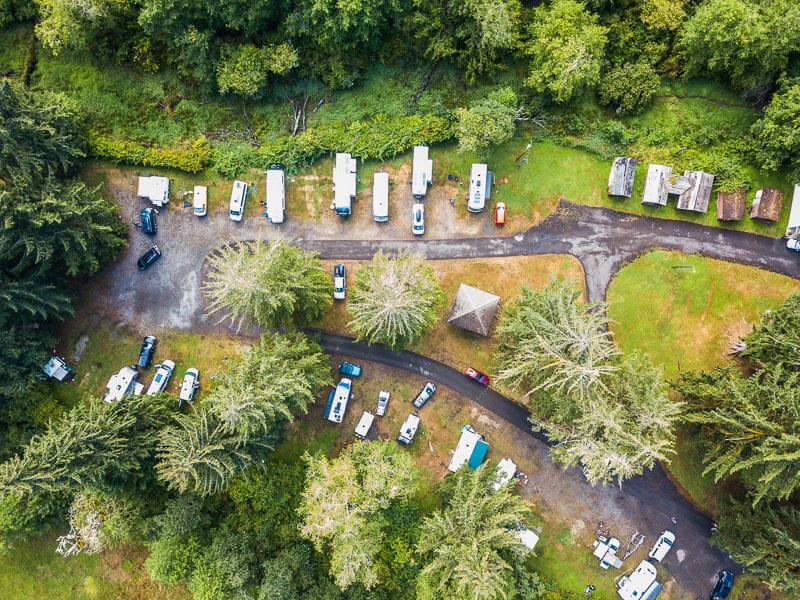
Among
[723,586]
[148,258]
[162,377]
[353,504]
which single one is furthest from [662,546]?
[148,258]

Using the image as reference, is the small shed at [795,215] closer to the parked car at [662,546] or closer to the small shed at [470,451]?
the parked car at [662,546]

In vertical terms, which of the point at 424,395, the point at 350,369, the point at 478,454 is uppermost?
the point at 350,369

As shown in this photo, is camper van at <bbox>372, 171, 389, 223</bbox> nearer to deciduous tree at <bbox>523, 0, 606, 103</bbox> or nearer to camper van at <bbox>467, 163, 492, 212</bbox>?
camper van at <bbox>467, 163, 492, 212</bbox>

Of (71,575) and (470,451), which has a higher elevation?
(470,451)

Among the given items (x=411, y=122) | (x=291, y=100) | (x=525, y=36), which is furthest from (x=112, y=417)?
(x=525, y=36)

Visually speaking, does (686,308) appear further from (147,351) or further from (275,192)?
(147,351)

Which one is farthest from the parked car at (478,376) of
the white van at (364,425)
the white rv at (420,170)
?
the white rv at (420,170)

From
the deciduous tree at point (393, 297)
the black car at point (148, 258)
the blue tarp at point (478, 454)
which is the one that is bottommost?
the blue tarp at point (478, 454)
